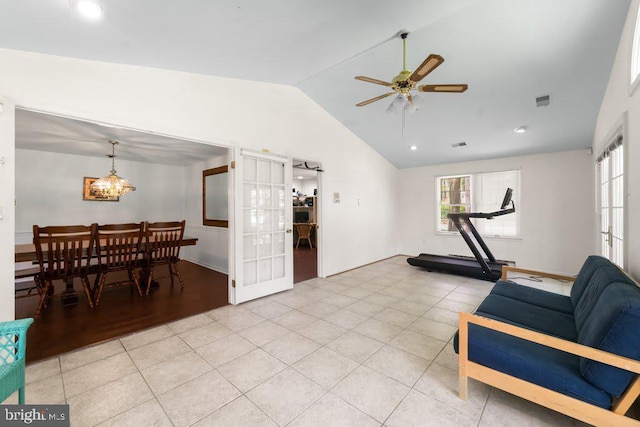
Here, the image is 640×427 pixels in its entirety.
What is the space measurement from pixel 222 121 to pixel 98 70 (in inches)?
47.7

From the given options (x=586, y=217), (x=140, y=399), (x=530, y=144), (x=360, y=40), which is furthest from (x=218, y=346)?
(x=586, y=217)

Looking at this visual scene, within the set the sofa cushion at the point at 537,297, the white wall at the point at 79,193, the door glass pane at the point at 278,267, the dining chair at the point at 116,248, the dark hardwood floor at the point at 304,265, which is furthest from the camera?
the dark hardwood floor at the point at 304,265

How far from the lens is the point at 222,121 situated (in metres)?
3.23

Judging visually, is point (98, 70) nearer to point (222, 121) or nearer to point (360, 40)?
point (222, 121)

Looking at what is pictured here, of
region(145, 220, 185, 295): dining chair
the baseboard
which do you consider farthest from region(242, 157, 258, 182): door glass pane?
the baseboard

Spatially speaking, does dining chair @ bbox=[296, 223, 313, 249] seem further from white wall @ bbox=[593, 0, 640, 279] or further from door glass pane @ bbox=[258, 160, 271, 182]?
white wall @ bbox=[593, 0, 640, 279]

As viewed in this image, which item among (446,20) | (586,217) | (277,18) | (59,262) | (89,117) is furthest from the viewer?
(586,217)

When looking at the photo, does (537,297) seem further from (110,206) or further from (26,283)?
(110,206)

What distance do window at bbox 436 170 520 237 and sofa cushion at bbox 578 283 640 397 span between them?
4.68 m

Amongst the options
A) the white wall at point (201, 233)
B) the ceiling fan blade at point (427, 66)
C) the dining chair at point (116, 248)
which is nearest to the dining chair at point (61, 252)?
the dining chair at point (116, 248)

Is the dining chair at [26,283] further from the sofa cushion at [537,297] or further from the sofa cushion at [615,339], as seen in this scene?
the sofa cushion at [537,297]

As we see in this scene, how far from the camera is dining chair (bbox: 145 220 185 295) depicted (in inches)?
142

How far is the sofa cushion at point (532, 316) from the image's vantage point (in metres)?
1.84

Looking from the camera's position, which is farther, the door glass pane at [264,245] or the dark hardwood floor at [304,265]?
the dark hardwood floor at [304,265]
